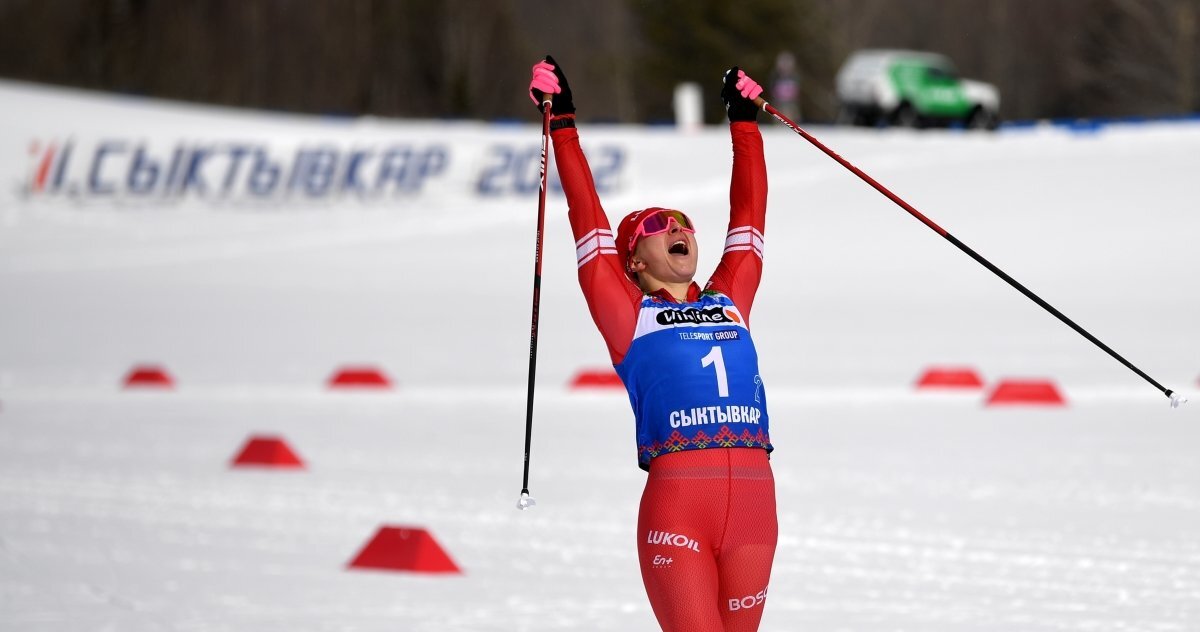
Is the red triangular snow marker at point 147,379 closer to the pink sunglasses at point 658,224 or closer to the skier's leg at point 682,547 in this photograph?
the pink sunglasses at point 658,224

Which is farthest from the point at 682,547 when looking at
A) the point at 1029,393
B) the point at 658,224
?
the point at 1029,393

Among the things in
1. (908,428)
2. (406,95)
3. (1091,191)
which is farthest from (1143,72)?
(908,428)

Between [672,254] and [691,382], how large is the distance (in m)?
0.32

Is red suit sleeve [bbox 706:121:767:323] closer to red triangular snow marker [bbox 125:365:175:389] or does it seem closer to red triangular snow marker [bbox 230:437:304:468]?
red triangular snow marker [bbox 230:437:304:468]

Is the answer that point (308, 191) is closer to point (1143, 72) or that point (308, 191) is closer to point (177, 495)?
point (177, 495)

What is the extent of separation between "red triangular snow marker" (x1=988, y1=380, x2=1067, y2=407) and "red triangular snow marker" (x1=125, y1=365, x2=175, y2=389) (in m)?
5.70

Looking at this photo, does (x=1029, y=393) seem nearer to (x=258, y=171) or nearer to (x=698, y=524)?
(x=698, y=524)

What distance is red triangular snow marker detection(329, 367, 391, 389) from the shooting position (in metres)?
12.8

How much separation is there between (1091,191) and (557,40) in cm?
5534

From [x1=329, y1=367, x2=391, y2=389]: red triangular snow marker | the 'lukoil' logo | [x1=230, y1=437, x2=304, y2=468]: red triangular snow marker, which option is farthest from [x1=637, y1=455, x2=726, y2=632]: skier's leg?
[x1=329, y1=367, x2=391, y2=389]: red triangular snow marker

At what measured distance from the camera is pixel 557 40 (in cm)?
7869

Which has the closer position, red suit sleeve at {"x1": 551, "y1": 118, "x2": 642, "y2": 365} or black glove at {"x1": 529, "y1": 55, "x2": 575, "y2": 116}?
red suit sleeve at {"x1": 551, "y1": 118, "x2": 642, "y2": 365}

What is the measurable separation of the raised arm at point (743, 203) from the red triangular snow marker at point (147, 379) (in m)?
8.86

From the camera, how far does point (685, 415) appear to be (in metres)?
3.83
